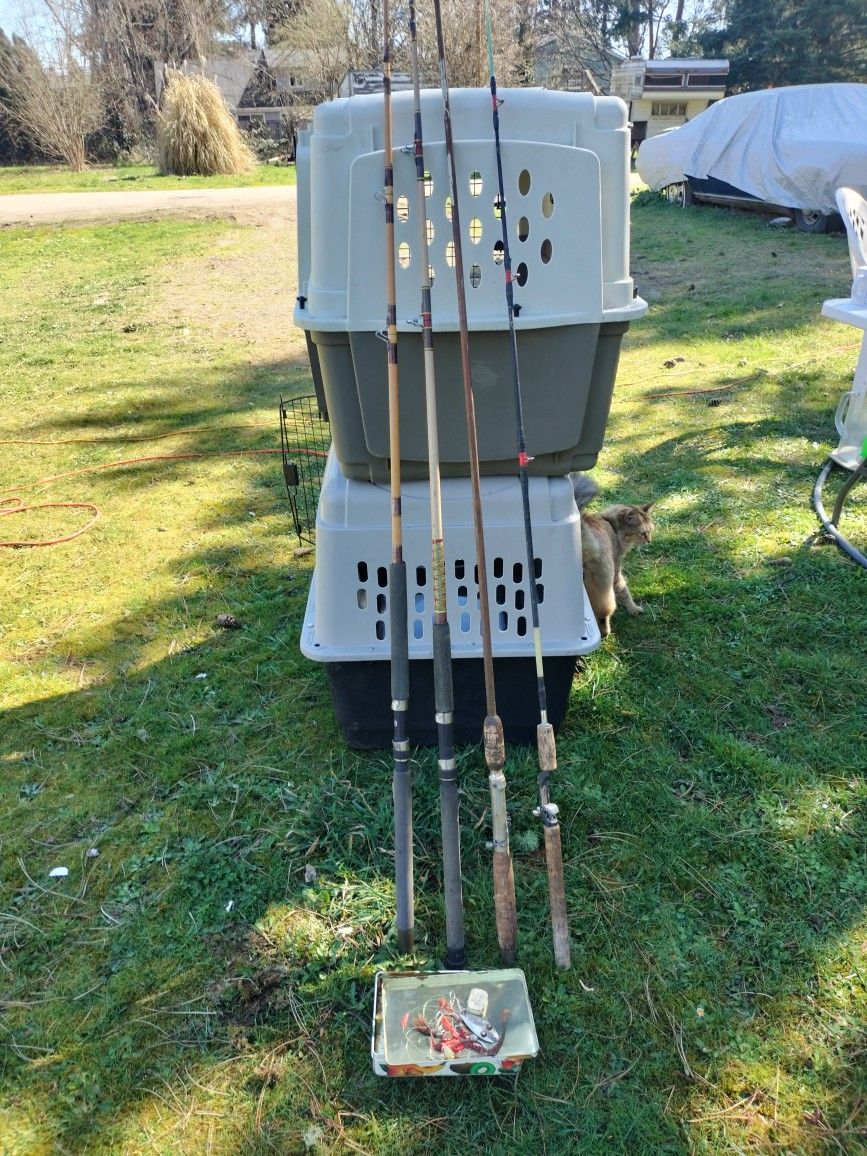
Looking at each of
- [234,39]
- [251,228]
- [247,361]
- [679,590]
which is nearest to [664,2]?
[234,39]

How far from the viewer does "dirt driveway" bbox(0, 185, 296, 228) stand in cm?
1300

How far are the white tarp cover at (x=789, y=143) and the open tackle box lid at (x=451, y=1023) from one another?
37.4 feet

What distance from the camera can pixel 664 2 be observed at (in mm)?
34062

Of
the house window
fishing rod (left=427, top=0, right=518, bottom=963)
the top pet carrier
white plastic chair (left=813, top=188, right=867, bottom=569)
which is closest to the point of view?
fishing rod (left=427, top=0, right=518, bottom=963)

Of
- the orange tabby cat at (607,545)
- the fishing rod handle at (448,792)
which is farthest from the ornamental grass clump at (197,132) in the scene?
the fishing rod handle at (448,792)

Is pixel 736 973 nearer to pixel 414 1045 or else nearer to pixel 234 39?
pixel 414 1045

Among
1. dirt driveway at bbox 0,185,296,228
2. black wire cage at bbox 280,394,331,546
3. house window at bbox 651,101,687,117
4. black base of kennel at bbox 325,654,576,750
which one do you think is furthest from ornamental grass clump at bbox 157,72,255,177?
black base of kennel at bbox 325,654,576,750

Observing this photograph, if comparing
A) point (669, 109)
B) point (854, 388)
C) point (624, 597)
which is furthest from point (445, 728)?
point (669, 109)

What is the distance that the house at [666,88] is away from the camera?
843 inches

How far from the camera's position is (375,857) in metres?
2.31

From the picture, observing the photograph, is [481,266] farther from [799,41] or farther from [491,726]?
[799,41]

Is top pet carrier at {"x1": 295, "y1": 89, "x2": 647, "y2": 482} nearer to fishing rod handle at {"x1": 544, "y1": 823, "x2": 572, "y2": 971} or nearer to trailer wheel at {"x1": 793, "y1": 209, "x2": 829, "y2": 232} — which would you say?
fishing rod handle at {"x1": 544, "y1": 823, "x2": 572, "y2": 971}

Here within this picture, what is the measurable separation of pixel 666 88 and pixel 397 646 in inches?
937

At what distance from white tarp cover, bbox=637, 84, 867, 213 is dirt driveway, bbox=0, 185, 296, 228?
643 cm
